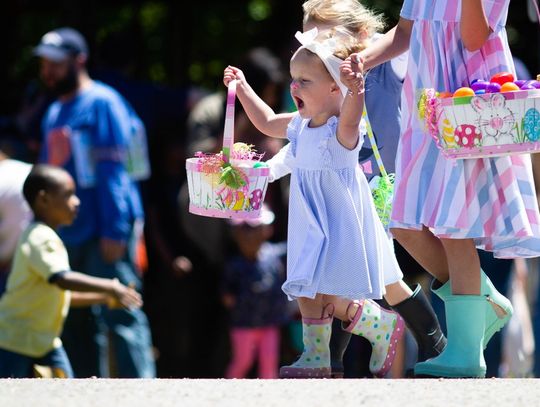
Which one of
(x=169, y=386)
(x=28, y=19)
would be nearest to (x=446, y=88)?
(x=169, y=386)

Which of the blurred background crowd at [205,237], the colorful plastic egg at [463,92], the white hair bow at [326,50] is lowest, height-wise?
the blurred background crowd at [205,237]

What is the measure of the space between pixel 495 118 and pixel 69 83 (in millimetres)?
4514

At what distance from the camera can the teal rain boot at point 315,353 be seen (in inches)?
201

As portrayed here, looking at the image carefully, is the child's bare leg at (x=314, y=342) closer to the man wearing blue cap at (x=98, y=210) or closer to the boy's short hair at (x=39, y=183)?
the boy's short hair at (x=39, y=183)

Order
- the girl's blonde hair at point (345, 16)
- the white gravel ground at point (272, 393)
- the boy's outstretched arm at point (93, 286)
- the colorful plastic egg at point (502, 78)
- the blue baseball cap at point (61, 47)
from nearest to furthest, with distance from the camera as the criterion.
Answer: the white gravel ground at point (272, 393) → the colorful plastic egg at point (502, 78) → the girl's blonde hair at point (345, 16) → the boy's outstretched arm at point (93, 286) → the blue baseball cap at point (61, 47)

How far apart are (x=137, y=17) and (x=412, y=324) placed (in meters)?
8.39

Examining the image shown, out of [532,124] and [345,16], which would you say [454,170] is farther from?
[345,16]

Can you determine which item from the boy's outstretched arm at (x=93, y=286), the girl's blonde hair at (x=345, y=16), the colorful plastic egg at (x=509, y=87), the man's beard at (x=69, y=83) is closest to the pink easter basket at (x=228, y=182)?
the girl's blonde hair at (x=345, y=16)

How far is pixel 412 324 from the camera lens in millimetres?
5387

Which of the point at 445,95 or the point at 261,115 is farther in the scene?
the point at 261,115

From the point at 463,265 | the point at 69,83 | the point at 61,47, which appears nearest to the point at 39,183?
the point at 69,83

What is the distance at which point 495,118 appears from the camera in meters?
4.60

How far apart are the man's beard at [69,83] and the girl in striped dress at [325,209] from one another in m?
3.55

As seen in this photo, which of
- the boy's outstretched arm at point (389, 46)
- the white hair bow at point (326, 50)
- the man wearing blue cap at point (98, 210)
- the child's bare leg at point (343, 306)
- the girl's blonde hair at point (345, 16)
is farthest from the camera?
the man wearing blue cap at point (98, 210)
